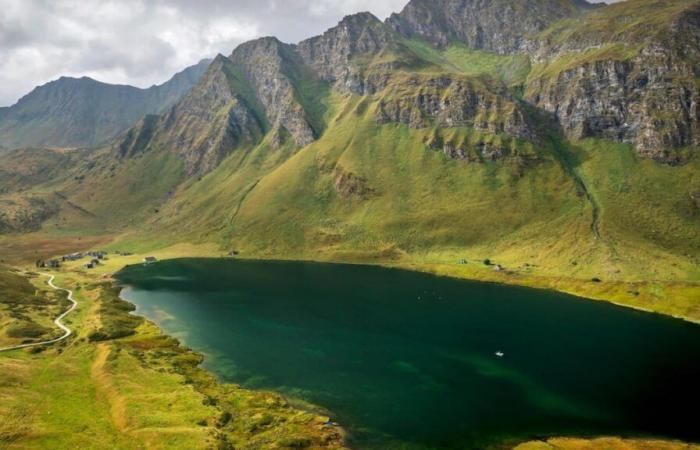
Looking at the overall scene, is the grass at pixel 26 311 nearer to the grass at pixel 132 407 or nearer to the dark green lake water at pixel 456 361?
the grass at pixel 132 407

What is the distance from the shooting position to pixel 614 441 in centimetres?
7944

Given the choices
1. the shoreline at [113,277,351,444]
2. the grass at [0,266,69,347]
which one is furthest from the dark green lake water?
the grass at [0,266,69,347]

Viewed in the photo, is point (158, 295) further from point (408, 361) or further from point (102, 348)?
point (408, 361)

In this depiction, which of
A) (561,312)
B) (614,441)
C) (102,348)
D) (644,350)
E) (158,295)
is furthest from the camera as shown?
(158,295)

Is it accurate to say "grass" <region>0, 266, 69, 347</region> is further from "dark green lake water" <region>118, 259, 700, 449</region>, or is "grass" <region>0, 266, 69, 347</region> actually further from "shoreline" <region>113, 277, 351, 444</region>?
"shoreline" <region>113, 277, 351, 444</region>

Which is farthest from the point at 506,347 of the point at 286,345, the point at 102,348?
the point at 102,348

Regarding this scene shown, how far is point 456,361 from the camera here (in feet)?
389

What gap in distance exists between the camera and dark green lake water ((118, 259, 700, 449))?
284 ft

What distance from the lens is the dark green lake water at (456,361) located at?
→ 86.6 metres

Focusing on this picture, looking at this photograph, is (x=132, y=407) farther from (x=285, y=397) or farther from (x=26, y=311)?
(x=26, y=311)

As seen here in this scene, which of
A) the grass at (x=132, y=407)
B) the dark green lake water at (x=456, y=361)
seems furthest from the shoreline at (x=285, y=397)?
the dark green lake water at (x=456, y=361)

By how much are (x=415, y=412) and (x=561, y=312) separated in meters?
97.4

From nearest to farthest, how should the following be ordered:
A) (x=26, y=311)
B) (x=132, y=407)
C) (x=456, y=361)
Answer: (x=132, y=407) → (x=456, y=361) → (x=26, y=311)

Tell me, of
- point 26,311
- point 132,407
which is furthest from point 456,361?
point 26,311
